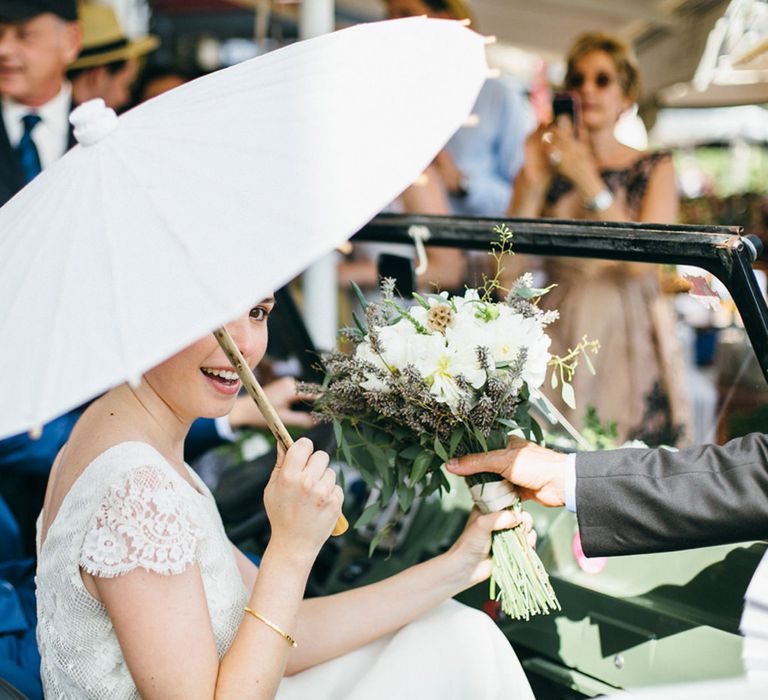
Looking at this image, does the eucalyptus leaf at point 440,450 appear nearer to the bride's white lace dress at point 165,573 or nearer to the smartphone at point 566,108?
the bride's white lace dress at point 165,573

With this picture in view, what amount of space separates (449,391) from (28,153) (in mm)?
2581

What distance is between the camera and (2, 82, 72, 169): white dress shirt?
3.81 metres

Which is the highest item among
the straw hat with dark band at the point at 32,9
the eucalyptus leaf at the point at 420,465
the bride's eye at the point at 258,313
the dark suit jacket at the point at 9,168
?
the straw hat with dark band at the point at 32,9

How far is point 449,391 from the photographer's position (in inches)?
67.4

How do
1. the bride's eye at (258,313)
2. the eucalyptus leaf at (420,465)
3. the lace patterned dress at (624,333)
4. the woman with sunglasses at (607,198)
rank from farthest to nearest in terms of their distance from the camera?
the woman with sunglasses at (607,198), the lace patterned dress at (624,333), the bride's eye at (258,313), the eucalyptus leaf at (420,465)

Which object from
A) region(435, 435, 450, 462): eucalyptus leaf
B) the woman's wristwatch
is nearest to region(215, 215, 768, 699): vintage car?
region(435, 435, 450, 462): eucalyptus leaf

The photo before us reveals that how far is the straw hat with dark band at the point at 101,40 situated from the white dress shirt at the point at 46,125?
91 centimetres

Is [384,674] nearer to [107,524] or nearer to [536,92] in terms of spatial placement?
[107,524]

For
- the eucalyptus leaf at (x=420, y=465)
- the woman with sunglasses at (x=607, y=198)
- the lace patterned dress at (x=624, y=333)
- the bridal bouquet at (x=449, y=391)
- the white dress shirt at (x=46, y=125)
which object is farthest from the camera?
the white dress shirt at (x=46, y=125)

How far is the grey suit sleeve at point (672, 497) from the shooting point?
1763 millimetres

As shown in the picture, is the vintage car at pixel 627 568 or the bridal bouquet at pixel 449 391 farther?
the vintage car at pixel 627 568

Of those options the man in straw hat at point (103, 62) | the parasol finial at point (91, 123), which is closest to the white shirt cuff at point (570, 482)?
the parasol finial at point (91, 123)

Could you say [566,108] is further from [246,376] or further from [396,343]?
[246,376]

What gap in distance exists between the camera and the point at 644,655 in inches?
77.7
